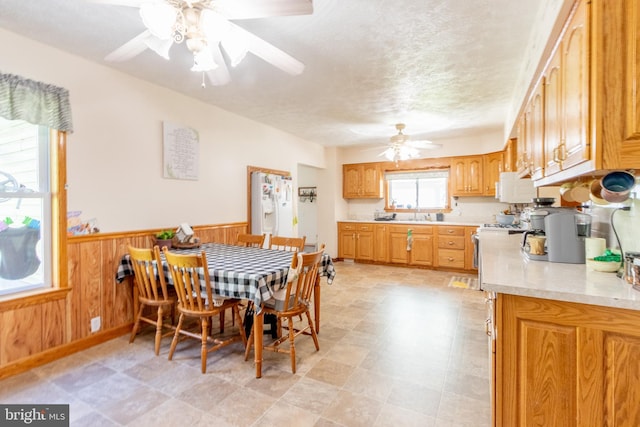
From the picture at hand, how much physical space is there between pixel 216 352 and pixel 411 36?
2.85 m

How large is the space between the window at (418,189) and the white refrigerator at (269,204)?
2582 mm

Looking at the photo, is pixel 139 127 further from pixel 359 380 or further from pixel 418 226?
pixel 418 226

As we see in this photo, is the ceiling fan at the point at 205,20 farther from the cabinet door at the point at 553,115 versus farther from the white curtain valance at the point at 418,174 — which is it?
the white curtain valance at the point at 418,174

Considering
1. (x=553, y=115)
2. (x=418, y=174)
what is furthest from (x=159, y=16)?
(x=418, y=174)

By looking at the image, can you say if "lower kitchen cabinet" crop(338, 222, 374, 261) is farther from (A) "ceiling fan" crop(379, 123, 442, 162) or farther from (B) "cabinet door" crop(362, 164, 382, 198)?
(A) "ceiling fan" crop(379, 123, 442, 162)

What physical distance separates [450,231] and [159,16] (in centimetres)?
506

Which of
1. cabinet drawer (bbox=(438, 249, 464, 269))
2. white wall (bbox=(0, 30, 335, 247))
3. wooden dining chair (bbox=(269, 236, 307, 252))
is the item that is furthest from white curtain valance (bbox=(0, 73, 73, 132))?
cabinet drawer (bbox=(438, 249, 464, 269))

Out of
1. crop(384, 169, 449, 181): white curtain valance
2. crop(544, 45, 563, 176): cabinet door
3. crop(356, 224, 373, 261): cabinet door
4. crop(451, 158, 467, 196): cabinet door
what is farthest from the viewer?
crop(356, 224, 373, 261): cabinet door

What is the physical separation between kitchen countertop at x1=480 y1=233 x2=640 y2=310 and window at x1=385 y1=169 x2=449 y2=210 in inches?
165

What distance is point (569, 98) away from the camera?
1441 mm

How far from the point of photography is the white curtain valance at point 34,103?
6.90 ft

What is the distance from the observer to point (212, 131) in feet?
12.3

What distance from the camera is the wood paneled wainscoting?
2.20m

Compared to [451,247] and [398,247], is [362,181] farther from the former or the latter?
[451,247]
